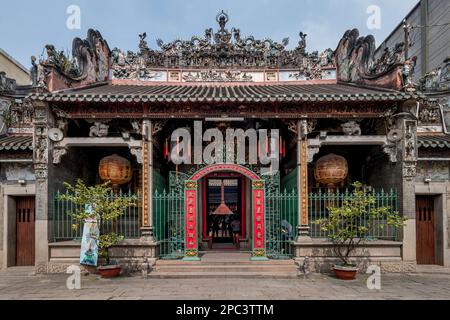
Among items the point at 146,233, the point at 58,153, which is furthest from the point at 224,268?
the point at 58,153

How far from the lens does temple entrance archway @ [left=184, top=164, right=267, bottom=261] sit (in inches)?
342

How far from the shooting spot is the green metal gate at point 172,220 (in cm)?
894

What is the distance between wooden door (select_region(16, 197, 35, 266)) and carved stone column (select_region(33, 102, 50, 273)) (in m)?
1.59

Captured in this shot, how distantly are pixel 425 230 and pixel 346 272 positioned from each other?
3.79 m

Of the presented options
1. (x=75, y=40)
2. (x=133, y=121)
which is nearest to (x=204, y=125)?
(x=133, y=121)

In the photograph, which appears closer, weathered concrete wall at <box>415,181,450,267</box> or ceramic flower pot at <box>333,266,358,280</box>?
ceramic flower pot at <box>333,266,358,280</box>

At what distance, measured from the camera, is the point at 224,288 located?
6988 millimetres

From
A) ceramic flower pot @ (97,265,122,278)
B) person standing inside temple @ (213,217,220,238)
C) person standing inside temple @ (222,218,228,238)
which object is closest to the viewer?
ceramic flower pot @ (97,265,122,278)

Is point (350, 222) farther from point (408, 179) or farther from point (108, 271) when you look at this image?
point (108, 271)

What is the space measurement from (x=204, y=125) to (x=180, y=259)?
4.12 metres

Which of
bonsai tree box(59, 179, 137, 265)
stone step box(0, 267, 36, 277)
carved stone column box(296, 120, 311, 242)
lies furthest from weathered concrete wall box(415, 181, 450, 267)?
stone step box(0, 267, 36, 277)

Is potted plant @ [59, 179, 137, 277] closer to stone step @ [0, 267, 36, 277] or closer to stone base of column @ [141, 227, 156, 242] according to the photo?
stone base of column @ [141, 227, 156, 242]

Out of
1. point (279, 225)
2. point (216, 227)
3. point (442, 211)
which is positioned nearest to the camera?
point (279, 225)

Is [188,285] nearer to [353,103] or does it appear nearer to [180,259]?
[180,259]
